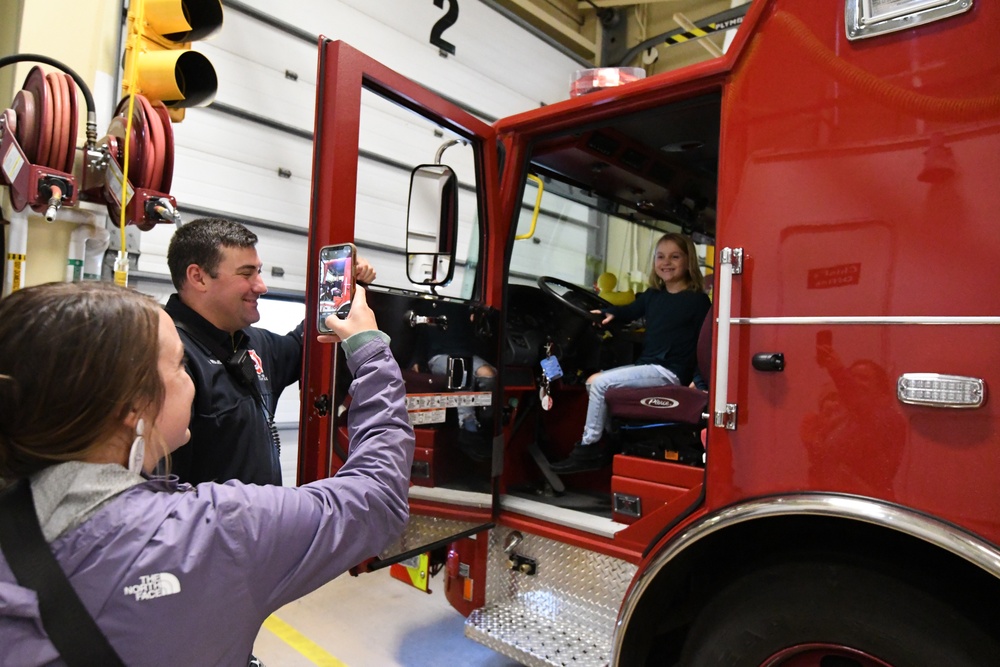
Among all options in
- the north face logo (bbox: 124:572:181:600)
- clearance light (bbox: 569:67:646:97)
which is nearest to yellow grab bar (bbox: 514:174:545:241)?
clearance light (bbox: 569:67:646:97)

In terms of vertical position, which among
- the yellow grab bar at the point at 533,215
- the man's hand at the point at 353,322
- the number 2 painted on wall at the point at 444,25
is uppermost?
the number 2 painted on wall at the point at 444,25

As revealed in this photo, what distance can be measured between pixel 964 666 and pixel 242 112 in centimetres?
392

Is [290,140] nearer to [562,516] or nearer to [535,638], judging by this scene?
[562,516]

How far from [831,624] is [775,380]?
2.00 feet

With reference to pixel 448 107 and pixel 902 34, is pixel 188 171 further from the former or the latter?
pixel 902 34

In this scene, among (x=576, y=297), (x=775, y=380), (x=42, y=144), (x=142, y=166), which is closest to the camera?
(x=775, y=380)

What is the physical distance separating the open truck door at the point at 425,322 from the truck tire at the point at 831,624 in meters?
1.00

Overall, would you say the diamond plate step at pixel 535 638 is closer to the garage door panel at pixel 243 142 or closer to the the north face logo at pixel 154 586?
the the north face logo at pixel 154 586

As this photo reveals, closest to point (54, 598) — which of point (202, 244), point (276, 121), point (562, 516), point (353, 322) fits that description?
point (353, 322)

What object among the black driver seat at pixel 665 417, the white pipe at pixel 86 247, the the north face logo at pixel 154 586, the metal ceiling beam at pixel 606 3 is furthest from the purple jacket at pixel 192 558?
the metal ceiling beam at pixel 606 3

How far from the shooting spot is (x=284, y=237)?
3.89 metres

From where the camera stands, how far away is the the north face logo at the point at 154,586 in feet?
2.57

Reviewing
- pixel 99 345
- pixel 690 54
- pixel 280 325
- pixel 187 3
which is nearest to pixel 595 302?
pixel 280 325

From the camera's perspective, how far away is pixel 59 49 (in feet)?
9.98
